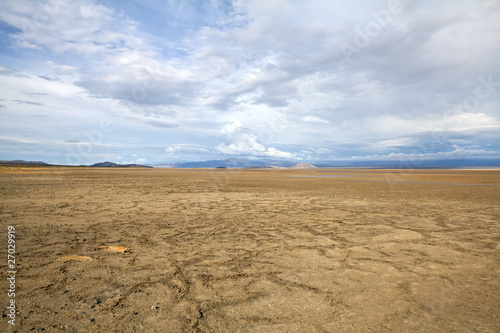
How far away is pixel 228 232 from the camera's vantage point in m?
6.76

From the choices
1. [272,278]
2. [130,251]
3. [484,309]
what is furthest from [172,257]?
[484,309]

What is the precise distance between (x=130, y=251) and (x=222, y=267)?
202 centimetres

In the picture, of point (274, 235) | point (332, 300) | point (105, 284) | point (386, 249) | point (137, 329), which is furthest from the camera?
point (274, 235)

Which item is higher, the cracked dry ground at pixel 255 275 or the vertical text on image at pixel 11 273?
the vertical text on image at pixel 11 273

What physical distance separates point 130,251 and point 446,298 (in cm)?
517

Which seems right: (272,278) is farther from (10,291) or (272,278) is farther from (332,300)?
(10,291)

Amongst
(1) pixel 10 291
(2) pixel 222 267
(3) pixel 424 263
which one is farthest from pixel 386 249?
(1) pixel 10 291

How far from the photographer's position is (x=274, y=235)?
6.52m

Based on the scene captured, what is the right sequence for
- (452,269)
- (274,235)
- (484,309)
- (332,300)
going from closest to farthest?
(484,309) → (332,300) → (452,269) → (274,235)

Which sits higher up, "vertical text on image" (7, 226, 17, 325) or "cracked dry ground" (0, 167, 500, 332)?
"vertical text on image" (7, 226, 17, 325)

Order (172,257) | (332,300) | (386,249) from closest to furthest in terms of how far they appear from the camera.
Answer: (332,300)
(172,257)
(386,249)

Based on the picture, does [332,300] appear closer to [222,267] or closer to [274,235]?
[222,267]

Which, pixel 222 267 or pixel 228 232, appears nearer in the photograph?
pixel 222 267

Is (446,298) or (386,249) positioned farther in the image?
(386,249)
